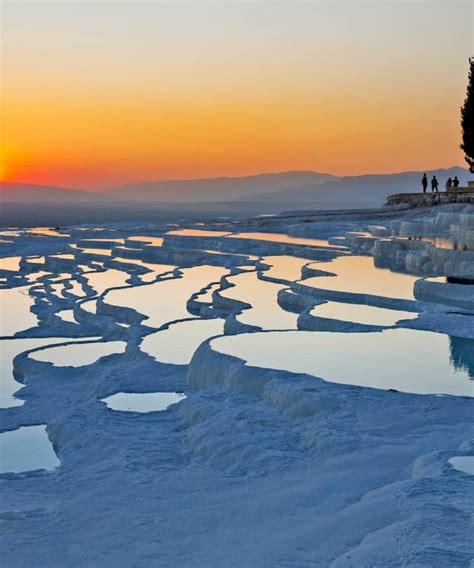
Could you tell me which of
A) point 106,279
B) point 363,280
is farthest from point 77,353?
point 106,279

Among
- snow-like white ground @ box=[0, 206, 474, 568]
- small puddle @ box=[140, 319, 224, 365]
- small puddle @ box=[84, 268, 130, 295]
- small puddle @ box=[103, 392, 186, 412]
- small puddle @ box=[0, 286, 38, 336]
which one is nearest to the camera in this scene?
snow-like white ground @ box=[0, 206, 474, 568]

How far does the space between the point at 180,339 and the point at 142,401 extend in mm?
2541

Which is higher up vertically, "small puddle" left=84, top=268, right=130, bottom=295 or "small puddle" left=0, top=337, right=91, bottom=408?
"small puddle" left=84, top=268, right=130, bottom=295

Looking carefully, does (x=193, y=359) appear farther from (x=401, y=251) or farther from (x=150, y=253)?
(x=150, y=253)

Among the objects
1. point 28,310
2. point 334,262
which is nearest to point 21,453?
point 28,310

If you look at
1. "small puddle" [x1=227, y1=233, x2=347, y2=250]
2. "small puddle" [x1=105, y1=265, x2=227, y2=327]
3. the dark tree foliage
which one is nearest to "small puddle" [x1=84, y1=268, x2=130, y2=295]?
"small puddle" [x1=105, y1=265, x2=227, y2=327]

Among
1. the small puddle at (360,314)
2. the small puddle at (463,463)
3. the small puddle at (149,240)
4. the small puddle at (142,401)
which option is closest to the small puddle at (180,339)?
the small puddle at (142,401)

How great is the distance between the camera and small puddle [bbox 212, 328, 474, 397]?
820 cm

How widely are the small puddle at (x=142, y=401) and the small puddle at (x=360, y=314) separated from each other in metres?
3.13

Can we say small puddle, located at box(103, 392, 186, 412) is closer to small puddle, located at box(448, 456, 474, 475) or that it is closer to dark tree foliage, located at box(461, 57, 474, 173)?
small puddle, located at box(448, 456, 474, 475)

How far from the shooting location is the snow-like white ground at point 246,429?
5.37 m

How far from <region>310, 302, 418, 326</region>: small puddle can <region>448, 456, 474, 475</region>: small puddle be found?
5.00 metres

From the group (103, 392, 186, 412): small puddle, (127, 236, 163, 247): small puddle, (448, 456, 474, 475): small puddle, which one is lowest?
(103, 392, 186, 412): small puddle

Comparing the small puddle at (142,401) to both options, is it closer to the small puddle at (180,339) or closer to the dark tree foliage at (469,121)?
→ the small puddle at (180,339)
